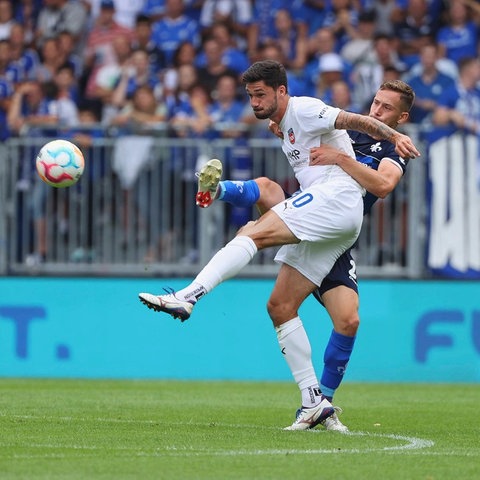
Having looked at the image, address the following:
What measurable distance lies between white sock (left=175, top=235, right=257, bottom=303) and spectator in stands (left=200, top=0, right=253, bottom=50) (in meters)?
10.8

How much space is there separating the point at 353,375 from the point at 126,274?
10.4 feet

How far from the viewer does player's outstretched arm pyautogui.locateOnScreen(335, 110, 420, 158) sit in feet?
30.5

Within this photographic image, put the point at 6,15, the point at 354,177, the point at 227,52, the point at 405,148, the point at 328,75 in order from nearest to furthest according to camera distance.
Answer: the point at 405,148
the point at 354,177
the point at 328,75
the point at 227,52
the point at 6,15

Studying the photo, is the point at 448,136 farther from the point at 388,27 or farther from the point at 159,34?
the point at 159,34

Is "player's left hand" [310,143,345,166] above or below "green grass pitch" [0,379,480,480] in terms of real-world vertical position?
above

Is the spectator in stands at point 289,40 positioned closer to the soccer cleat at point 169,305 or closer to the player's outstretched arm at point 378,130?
the player's outstretched arm at point 378,130

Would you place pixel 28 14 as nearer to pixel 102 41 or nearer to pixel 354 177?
pixel 102 41

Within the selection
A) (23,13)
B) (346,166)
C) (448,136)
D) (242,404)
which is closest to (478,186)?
(448,136)

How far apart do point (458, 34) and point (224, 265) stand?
11174 millimetres

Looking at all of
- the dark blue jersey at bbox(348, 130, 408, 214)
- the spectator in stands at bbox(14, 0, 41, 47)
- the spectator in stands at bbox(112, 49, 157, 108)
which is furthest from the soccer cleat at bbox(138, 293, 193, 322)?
the spectator in stands at bbox(14, 0, 41, 47)

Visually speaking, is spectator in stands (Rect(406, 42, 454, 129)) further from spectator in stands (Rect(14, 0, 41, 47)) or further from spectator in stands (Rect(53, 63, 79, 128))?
spectator in stands (Rect(14, 0, 41, 47))

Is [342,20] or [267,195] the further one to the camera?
[342,20]

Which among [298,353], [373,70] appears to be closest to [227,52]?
[373,70]

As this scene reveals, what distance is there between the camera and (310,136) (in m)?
9.90
